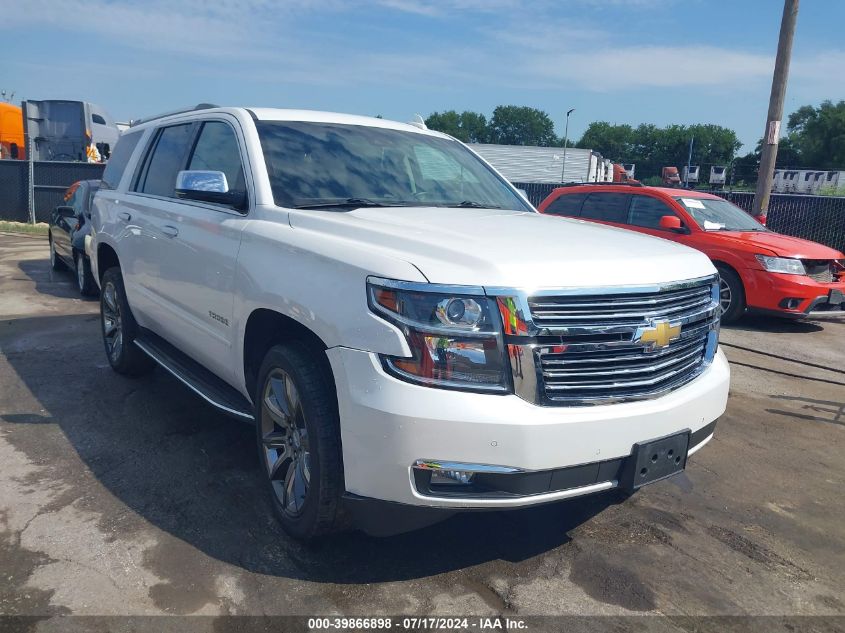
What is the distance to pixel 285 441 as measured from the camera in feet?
10.7

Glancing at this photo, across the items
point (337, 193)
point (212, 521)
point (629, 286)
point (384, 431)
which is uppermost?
point (337, 193)

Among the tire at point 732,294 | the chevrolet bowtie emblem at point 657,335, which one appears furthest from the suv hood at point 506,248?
the tire at point 732,294

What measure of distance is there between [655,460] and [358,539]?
4.48 feet

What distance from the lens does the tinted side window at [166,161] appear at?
4648 mm

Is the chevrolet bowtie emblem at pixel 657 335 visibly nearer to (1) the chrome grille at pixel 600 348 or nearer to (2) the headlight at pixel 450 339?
(1) the chrome grille at pixel 600 348

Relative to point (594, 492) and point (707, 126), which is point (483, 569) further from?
point (707, 126)

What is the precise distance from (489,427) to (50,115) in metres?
24.3

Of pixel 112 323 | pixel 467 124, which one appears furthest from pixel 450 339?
pixel 467 124

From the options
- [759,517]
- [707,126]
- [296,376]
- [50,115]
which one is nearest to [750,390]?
[759,517]

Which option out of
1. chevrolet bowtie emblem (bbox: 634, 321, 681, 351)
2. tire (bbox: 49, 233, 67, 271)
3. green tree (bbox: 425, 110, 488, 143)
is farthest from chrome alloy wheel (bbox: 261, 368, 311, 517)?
green tree (bbox: 425, 110, 488, 143)

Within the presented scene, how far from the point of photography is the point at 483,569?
3051mm

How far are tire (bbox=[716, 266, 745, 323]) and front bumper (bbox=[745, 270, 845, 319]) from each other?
20cm

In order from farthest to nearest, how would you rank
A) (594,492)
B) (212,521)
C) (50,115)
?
(50,115) → (212,521) → (594,492)

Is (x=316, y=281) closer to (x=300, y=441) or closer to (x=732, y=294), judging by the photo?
(x=300, y=441)
